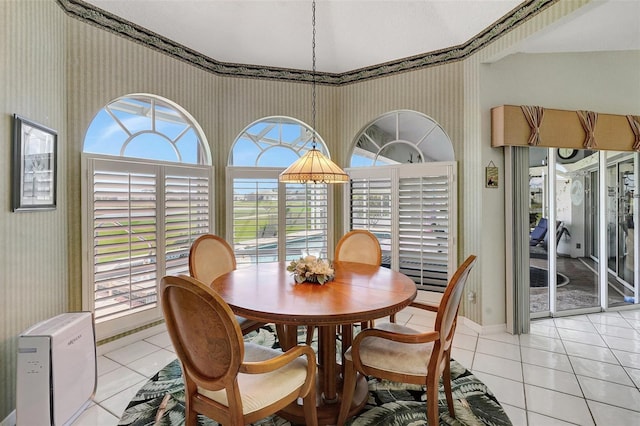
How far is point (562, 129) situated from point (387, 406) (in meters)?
3.22

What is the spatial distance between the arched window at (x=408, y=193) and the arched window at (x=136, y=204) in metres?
2.08

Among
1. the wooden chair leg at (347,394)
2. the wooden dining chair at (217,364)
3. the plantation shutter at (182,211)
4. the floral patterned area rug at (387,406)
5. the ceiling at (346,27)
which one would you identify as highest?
the ceiling at (346,27)

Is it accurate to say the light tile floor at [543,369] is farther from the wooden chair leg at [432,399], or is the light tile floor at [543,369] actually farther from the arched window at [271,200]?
the arched window at [271,200]

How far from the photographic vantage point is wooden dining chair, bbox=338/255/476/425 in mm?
1699

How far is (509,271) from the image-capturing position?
3.29 metres

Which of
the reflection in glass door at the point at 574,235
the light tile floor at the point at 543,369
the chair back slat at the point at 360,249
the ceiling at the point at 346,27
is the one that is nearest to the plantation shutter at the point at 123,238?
the light tile floor at the point at 543,369

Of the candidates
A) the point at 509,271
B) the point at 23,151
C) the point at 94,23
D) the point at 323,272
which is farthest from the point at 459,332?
the point at 94,23

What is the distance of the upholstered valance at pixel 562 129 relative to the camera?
3123 mm

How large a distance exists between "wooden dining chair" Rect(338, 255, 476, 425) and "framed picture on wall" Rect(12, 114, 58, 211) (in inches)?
91.8

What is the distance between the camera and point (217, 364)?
1429mm

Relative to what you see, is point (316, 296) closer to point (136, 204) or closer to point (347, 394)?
point (347, 394)

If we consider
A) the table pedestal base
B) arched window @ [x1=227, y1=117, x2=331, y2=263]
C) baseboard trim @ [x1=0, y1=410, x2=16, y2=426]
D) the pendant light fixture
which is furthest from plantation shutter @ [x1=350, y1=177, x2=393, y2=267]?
baseboard trim @ [x1=0, y1=410, x2=16, y2=426]

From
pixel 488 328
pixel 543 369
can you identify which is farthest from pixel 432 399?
pixel 488 328

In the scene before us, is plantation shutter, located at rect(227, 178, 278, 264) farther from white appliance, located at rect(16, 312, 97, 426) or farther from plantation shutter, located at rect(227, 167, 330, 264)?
white appliance, located at rect(16, 312, 97, 426)
